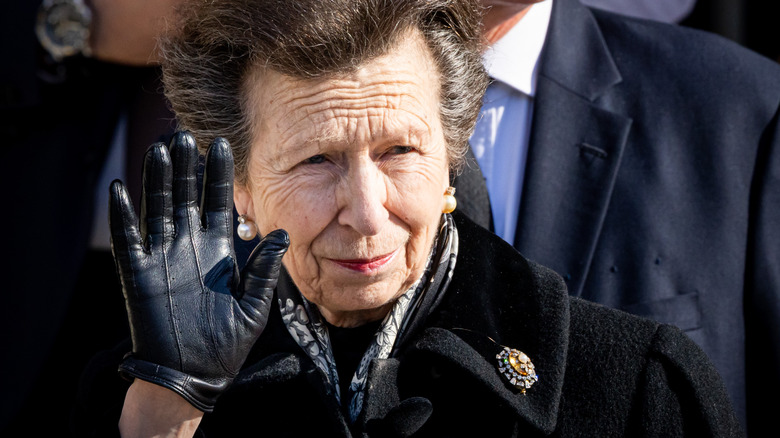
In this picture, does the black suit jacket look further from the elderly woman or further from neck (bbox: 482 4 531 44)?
the elderly woman

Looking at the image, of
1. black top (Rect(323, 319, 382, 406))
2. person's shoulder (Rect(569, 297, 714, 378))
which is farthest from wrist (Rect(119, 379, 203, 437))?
person's shoulder (Rect(569, 297, 714, 378))

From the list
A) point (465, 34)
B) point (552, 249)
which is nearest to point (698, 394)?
point (552, 249)

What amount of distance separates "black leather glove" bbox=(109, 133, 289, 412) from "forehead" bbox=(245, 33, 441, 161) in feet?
0.79

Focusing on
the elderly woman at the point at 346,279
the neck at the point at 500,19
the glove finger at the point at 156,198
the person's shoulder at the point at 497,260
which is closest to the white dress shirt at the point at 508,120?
the neck at the point at 500,19

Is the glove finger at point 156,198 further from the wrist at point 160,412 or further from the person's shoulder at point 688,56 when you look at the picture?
the person's shoulder at point 688,56

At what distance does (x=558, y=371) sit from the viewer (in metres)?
2.35

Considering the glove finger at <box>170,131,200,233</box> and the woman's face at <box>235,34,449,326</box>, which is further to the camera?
the woman's face at <box>235,34,449,326</box>

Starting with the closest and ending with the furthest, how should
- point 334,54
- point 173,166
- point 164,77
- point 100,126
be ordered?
1. point 173,166
2. point 334,54
3. point 164,77
4. point 100,126

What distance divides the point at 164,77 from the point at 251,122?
0.40 metres

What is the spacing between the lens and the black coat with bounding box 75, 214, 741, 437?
2297mm

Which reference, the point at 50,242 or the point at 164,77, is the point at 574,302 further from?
the point at 50,242

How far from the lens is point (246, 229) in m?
2.51

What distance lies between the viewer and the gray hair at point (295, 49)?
2.24m

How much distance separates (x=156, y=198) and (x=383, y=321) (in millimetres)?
742
